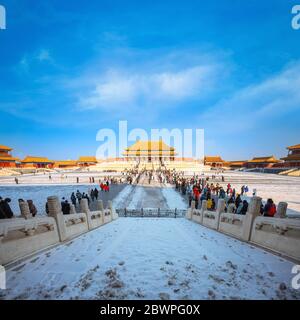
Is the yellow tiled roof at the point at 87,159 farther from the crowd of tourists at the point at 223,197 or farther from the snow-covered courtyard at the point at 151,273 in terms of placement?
the snow-covered courtyard at the point at 151,273

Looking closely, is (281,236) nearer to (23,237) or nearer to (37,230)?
(23,237)

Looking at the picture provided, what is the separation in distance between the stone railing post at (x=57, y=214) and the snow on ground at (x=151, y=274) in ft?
1.81

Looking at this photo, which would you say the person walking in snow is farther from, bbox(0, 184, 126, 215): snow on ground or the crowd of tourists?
bbox(0, 184, 126, 215): snow on ground

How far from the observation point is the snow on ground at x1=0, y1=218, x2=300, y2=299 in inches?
99.5

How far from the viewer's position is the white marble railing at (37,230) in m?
3.35

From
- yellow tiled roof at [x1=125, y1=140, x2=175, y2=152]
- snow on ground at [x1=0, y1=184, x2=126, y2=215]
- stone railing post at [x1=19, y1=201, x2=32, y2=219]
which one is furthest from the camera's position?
yellow tiled roof at [x1=125, y1=140, x2=175, y2=152]

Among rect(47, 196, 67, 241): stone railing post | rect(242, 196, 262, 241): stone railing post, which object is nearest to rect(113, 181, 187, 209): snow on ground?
rect(242, 196, 262, 241): stone railing post

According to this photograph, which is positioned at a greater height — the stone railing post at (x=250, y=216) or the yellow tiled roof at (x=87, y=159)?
the yellow tiled roof at (x=87, y=159)

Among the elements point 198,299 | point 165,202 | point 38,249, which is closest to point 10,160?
point 165,202

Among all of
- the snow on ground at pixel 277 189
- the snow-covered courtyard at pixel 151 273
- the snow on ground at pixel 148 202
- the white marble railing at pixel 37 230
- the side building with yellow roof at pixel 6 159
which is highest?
the side building with yellow roof at pixel 6 159

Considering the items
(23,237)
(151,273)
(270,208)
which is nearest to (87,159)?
(23,237)

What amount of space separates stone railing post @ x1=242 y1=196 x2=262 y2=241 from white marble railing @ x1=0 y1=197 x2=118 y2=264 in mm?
5297

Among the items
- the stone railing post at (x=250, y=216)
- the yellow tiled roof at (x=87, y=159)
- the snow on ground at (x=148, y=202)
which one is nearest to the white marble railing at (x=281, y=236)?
the stone railing post at (x=250, y=216)

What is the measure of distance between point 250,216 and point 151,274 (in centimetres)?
345
